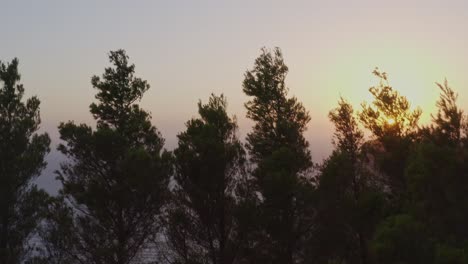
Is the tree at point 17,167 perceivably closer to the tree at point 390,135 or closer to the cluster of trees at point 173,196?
the cluster of trees at point 173,196

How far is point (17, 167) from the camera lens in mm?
21531

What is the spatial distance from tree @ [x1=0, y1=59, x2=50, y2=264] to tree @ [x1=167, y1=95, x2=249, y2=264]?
6.33 meters

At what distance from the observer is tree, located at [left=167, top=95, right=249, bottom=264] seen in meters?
19.8

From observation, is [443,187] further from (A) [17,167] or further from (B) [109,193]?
(A) [17,167]

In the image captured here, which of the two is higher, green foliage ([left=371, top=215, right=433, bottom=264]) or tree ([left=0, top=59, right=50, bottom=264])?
tree ([left=0, top=59, right=50, bottom=264])

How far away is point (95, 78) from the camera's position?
21953 millimetres

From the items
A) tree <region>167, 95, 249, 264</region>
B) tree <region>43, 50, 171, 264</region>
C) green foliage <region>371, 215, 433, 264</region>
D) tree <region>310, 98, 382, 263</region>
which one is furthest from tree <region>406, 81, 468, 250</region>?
tree <region>43, 50, 171, 264</region>

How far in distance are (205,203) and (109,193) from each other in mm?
3986

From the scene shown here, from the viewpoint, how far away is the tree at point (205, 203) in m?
19.8

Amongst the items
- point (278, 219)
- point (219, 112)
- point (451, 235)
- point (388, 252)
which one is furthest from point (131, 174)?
point (451, 235)

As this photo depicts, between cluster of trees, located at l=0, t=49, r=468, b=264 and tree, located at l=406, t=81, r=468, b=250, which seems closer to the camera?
tree, located at l=406, t=81, r=468, b=250

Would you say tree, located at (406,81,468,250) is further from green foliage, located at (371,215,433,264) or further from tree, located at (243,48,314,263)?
tree, located at (243,48,314,263)

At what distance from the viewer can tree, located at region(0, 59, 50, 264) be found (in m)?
21.1

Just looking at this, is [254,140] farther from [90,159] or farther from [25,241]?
[25,241]
